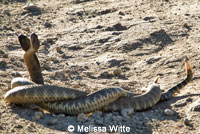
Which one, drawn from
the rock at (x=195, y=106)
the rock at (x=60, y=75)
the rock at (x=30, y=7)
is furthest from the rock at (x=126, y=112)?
the rock at (x=30, y=7)

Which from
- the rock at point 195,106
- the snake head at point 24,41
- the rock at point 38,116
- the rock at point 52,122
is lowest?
the rock at point 195,106

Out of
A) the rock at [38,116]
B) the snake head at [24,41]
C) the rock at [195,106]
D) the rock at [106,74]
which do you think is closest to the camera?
the rock at [38,116]

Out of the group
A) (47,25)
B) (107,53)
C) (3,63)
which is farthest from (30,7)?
(3,63)

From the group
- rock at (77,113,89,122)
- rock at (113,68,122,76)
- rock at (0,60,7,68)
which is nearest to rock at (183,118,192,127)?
rock at (77,113,89,122)

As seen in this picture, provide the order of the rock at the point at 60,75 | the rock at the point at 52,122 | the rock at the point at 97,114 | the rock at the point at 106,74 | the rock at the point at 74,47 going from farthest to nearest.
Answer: the rock at the point at 74,47 → the rock at the point at 106,74 → the rock at the point at 60,75 → the rock at the point at 97,114 → the rock at the point at 52,122

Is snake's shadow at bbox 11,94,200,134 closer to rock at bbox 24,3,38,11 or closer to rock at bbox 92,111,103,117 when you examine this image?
rock at bbox 92,111,103,117

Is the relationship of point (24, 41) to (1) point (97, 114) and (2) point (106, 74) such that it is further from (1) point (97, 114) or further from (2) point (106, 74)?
(2) point (106, 74)

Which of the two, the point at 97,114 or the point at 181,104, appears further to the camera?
the point at 181,104

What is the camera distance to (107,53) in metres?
9.40

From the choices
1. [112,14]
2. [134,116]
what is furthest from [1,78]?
[112,14]

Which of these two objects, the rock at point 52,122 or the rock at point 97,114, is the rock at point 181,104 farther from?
the rock at point 52,122

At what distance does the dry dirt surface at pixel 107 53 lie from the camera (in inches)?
224

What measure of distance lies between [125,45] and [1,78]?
338 centimetres

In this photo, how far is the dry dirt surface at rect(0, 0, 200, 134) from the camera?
224 inches
